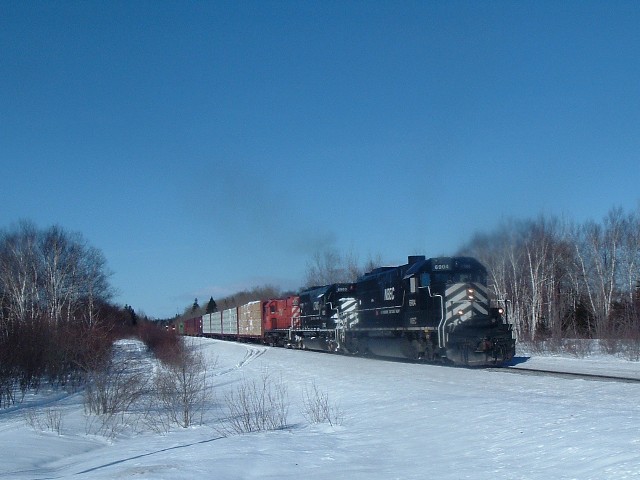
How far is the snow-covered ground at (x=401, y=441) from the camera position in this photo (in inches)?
305

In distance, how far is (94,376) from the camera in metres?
16.8

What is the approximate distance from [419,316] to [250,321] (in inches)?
1399

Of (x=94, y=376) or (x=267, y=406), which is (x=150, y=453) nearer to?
(x=267, y=406)

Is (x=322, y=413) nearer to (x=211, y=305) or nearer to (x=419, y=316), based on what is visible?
(x=419, y=316)

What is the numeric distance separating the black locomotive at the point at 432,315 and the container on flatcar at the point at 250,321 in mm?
22885

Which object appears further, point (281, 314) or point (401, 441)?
point (281, 314)

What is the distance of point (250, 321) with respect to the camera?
185 ft

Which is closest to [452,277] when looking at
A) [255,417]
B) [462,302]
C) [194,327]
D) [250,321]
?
[462,302]

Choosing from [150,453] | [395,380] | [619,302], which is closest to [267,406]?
[395,380]

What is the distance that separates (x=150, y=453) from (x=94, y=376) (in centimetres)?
664

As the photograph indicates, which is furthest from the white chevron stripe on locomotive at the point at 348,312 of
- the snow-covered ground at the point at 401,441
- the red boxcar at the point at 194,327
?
the red boxcar at the point at 194,327

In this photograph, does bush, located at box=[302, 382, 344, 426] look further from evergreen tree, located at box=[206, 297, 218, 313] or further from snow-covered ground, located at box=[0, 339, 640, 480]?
evergreen tree, located at box=[206, 297, 218, 313]

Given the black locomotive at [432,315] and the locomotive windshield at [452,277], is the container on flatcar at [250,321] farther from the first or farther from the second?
the locomotive windshield at [452,277]

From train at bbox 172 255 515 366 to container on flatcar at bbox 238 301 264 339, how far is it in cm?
1556
